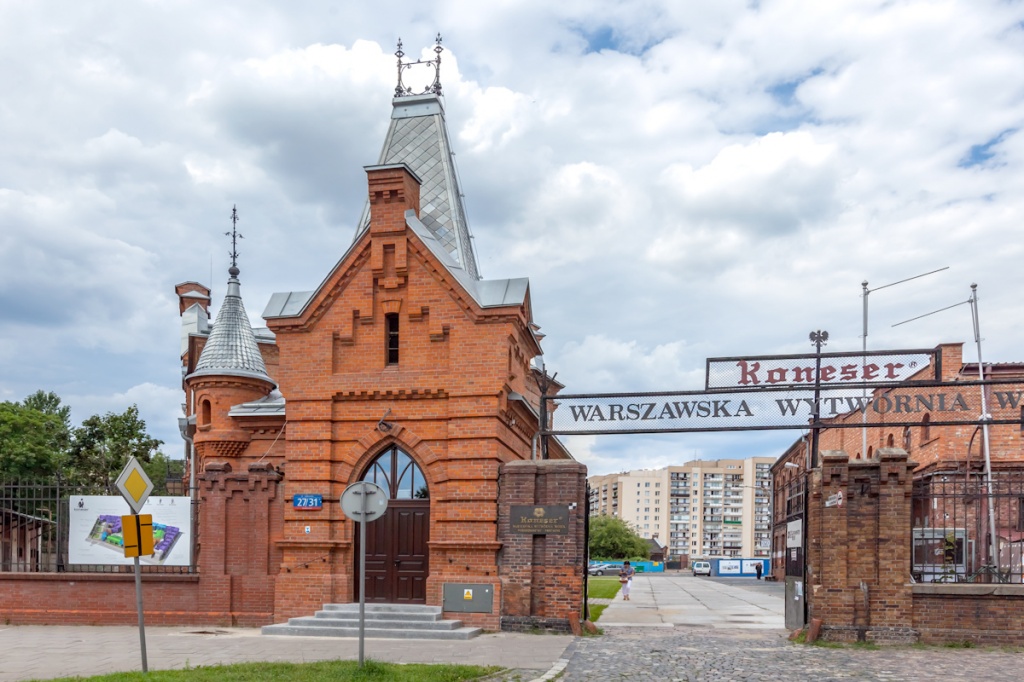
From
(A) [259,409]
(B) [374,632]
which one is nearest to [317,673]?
(B) [374,632]

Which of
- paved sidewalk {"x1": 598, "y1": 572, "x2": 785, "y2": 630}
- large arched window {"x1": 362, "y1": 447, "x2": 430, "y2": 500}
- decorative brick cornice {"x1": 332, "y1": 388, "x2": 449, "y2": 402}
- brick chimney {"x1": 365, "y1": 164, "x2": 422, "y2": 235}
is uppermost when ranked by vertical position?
brick chimney {"x1": 365, "y1": 164, "x2": 422, "y2": 235}

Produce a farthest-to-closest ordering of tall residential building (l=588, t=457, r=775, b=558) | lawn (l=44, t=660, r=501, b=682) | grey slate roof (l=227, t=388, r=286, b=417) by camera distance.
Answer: tall residential building (l=588, t=457, r=775, b=558)
grey slate roof (l=227, t=388, r=286, b=417)
lawn (l=44, t=660, r=501, b=682)

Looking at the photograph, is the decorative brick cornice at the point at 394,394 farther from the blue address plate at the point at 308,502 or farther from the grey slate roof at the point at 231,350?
the grey slate roof at the point at 231,350

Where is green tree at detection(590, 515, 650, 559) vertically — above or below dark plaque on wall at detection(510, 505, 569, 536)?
below

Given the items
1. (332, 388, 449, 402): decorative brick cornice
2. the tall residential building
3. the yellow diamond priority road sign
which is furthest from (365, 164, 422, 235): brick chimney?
the tall residential building

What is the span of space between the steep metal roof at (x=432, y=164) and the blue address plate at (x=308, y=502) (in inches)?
223

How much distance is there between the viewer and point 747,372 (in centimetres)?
1838

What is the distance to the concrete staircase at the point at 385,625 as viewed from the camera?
16812 millimetres

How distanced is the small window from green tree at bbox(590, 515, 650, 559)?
9038 cm

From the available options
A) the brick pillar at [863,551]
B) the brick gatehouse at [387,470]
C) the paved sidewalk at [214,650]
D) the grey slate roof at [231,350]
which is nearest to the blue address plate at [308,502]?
the brick gatehouse at [387,470]

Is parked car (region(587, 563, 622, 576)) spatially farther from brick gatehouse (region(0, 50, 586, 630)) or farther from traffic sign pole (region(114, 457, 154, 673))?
traffic sign pole (region(114, 457, 154, 673))

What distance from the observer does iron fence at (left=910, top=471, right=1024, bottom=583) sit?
16766mm

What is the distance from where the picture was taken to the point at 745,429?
60.4 feet

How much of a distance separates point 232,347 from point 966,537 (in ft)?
54.8
